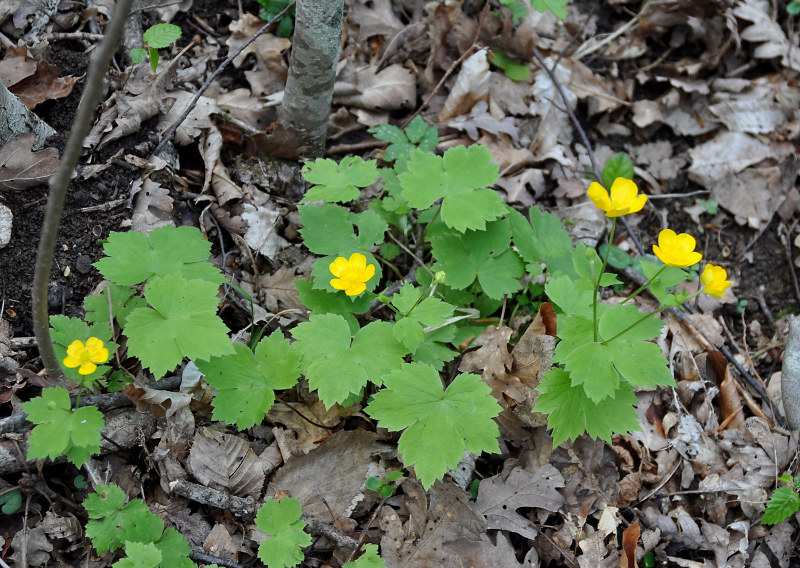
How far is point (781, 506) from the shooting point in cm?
270

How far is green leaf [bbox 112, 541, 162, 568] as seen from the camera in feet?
6.70


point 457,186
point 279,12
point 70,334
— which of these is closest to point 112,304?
point 70,334

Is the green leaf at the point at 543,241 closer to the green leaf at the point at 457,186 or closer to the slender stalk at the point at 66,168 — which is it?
the green leaf at the point at 457,186

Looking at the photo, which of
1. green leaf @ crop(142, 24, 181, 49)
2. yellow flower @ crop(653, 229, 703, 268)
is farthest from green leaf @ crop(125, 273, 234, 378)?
yellow flower @ crop(653, 229, 703, 268)

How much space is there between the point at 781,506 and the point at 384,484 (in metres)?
1.83

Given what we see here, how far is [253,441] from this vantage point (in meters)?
2.62

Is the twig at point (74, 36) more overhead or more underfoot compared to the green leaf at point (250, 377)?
more overhead

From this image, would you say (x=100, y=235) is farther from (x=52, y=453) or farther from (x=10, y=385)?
(x=52, y=453)

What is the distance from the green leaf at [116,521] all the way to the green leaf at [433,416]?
92cm

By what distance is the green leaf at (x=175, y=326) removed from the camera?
6.92 ft

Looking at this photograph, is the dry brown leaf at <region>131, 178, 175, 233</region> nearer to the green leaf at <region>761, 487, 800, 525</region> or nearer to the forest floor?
the forest floor

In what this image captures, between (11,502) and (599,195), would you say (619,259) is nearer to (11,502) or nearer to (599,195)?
(599,195)

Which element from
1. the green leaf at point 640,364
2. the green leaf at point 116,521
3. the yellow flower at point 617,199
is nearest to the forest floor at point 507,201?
the green leaf at point 116,521

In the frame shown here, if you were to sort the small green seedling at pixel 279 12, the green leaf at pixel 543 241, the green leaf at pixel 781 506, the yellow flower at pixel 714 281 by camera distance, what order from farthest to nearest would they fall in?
the small green seedling at pixel 279 12 < the green leaf at pixel 543 241 < the green leaf at pixel 781 506 < the yellow flower at pixel 714 281
